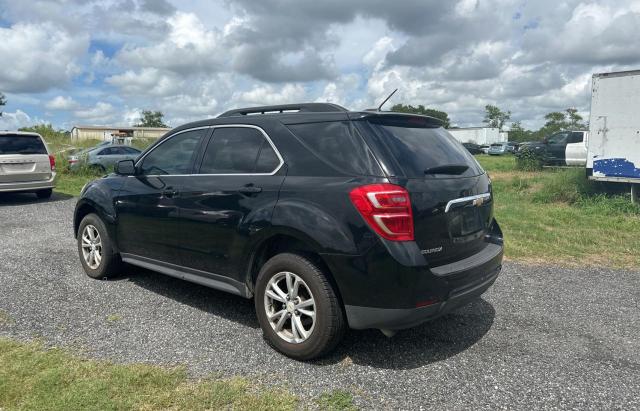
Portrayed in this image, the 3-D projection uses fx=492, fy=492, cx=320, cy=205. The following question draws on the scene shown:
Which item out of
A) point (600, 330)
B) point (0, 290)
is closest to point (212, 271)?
point (0, 290)

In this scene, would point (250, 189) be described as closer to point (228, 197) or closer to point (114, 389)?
point (228, 197)

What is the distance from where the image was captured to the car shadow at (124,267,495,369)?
3.54 metres

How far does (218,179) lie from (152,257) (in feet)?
4.02

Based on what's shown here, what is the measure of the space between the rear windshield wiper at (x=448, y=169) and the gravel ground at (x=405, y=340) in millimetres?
1336

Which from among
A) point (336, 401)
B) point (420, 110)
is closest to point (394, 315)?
point (336, 401)

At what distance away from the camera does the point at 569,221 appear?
9297 millimetres

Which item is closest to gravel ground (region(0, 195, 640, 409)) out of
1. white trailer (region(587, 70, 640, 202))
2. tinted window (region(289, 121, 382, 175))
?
tinted window (region(289, 121, 382, 175))

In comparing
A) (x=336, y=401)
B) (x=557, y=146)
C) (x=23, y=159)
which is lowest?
(x=336, y=401)

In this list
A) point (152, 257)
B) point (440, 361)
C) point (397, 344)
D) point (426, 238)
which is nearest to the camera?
point (426, 238)

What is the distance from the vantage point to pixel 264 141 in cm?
388

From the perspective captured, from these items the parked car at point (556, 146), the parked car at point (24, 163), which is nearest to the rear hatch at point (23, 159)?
the parked car at point (24, 163)

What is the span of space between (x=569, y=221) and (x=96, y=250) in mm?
8155

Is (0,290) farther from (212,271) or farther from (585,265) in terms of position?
(585,265)

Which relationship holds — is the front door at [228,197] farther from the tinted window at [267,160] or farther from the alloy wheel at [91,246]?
the alloy wheel at [91,246]
